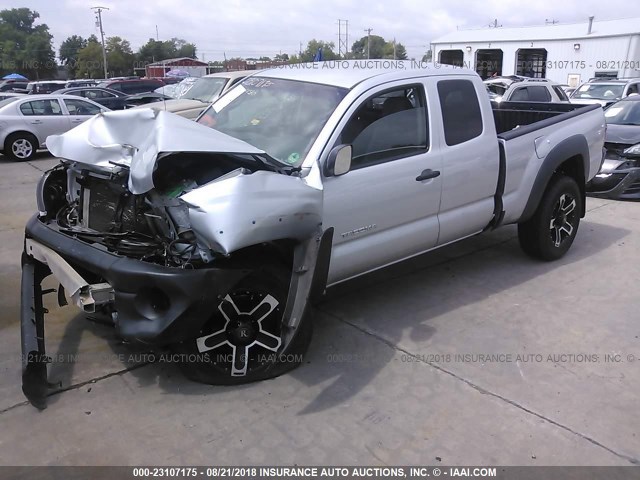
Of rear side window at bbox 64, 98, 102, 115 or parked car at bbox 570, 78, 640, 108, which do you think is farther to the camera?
parked car at bbox 570, 78, 640, 108

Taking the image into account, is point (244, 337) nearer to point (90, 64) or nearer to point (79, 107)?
point (79, 107)

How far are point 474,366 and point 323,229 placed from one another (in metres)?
1.39

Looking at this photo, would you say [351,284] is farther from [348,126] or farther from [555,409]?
[555,409]

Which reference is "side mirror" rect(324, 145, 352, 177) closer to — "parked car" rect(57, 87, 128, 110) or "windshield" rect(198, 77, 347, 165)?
"windshield" rect(198, 77, 347, 165)

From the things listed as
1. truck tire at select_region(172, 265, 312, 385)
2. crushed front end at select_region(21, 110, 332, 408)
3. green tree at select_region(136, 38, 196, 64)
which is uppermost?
green tree at select_region(136, 38, 196, 64)

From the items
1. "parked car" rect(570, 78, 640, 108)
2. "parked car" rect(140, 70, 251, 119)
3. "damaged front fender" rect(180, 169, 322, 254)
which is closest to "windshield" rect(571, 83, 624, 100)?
"parked car" rect(570, 78, 640, 108)

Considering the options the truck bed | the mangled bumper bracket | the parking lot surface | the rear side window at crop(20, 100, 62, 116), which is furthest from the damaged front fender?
the rear side window at crop(20, 100, 62, 116)

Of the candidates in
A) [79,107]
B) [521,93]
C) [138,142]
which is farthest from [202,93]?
[138,142]

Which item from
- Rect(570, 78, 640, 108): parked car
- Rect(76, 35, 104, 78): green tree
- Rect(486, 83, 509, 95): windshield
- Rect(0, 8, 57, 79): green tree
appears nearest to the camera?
Rect(570, 78, 640, 108): parked car

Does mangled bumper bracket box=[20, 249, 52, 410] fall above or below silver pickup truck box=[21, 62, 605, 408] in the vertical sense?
below

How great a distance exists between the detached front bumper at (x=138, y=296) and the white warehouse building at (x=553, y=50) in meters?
36.7

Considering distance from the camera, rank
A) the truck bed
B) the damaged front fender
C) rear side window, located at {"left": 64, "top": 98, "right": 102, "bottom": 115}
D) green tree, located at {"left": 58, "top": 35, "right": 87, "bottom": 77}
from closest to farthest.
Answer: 1. the damaged front fender
2. the truck bed
3. rear side window, located at {"left": 64, "top": 98, "right": 102, "bottom": 115}
4. green tree, located at {"left": 58, "top": 35, "right": 87, "bottom": 77}

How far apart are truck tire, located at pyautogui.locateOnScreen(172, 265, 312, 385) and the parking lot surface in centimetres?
10

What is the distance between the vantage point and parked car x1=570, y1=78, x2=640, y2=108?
14.8m
